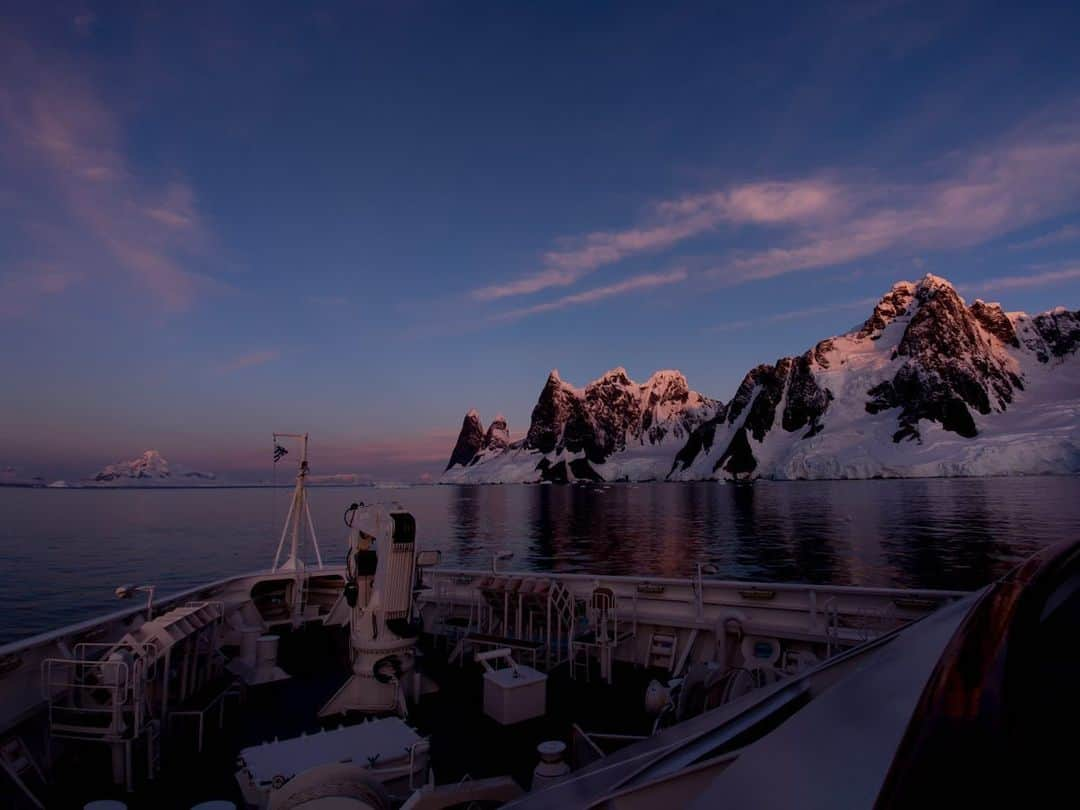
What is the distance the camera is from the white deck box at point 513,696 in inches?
307

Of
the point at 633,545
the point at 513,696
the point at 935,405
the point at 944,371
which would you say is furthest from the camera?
the point at 944,371

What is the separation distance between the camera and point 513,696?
25.7 feet

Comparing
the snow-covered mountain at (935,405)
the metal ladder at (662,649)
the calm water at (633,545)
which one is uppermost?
the snow-covered mountain at (935,405)

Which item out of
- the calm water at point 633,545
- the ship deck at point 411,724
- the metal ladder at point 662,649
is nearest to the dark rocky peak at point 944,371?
the calm water at point 633,545

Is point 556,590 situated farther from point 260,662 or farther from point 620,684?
point 260,662

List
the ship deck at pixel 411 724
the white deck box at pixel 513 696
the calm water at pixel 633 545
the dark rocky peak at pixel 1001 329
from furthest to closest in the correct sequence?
the dark rocky peak at pixel 1001 329
the calm water at pixel 633 545
the white deck box at pixel 513 696
the ship deck at pixel 411 724

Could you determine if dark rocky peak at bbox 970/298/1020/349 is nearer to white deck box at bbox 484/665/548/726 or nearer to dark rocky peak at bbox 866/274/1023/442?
dark rocky peak at bbox 866/274/1023/442

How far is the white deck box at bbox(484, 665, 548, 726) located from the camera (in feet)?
25.6

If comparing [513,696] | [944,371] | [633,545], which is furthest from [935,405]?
[513,696]

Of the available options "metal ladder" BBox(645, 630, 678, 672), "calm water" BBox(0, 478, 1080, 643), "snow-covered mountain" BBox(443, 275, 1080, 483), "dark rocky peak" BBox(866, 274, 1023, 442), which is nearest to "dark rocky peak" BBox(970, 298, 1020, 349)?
"snow-covered mountain" BBox(443, 275, 1080, 483)

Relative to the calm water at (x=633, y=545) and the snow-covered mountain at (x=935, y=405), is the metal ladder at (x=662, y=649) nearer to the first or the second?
the calm water at (x=633, y=545)

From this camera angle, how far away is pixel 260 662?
32.0 ft

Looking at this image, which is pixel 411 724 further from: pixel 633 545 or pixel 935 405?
pixel 935 405

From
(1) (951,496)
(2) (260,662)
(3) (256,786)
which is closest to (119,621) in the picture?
(2) (260,662)
